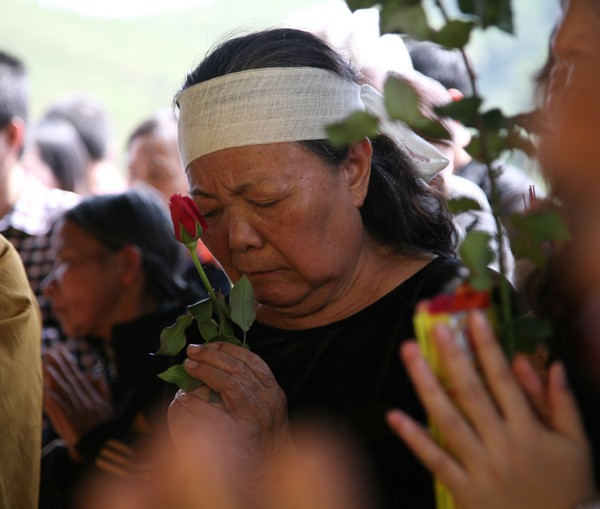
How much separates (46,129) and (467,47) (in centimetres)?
583

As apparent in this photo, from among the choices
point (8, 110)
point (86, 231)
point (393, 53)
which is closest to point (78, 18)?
point (8, 110)

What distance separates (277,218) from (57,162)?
15.7 feet

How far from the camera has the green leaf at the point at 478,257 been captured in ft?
3.91

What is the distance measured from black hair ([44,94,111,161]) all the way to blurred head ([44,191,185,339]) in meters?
3.14

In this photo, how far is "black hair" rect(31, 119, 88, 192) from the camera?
6312 millimetres

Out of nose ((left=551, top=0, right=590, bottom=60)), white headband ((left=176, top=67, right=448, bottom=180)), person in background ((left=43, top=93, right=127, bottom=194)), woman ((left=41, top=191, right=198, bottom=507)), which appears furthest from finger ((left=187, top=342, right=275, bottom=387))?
person in background ((left=43, top=93, right=127, bottom=194))

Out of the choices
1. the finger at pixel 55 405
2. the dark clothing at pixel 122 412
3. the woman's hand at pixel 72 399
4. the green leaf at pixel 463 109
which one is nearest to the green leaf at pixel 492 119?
the green leaf at pixel 463 109

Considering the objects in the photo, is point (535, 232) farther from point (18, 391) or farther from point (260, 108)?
point (18, 391)

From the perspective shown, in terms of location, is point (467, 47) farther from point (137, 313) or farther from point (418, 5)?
point (137, 313)

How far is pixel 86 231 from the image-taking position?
11.9ft

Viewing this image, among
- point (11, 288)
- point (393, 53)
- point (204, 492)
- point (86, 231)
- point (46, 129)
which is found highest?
point (393, 53)

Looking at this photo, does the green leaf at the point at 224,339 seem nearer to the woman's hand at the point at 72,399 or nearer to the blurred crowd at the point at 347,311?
the blurred crowd at the point at 347,311

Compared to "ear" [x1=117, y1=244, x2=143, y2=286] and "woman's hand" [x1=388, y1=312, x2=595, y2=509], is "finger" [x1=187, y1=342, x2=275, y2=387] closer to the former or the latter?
"woman's hand" [x1=388, y1=312, x2=595, y2=509]

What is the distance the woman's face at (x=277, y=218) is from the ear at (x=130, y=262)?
1641 millimetres
